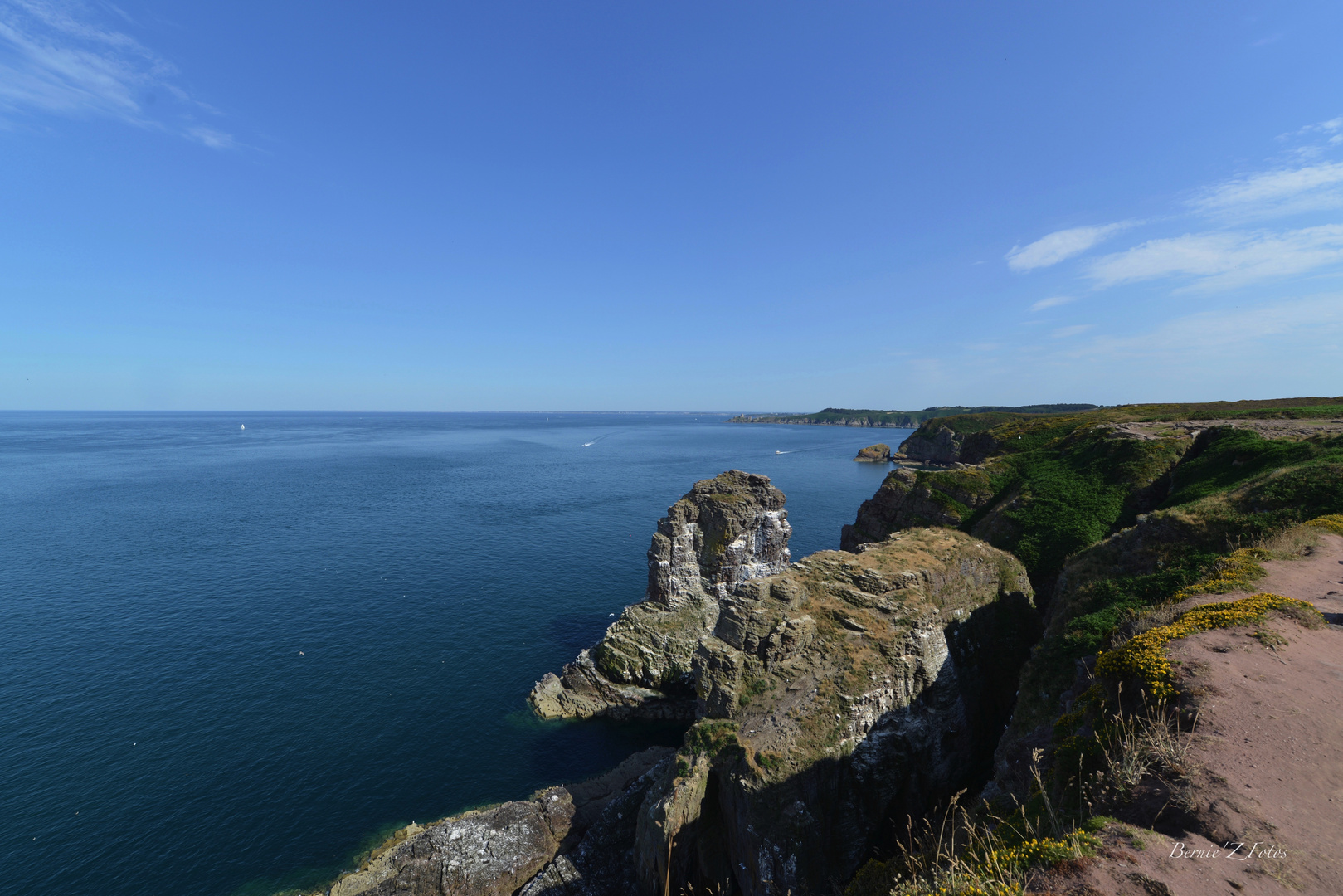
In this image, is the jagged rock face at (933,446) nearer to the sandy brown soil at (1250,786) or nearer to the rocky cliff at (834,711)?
the rocky cliff at (834,711)

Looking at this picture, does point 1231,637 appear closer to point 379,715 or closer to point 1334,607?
point 1334,607

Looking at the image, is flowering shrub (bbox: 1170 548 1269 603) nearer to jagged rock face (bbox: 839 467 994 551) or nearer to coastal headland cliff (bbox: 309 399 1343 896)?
coastal headland cliff (bbox: 309 399 1343 896)

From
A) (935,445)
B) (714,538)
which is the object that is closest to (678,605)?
(714,538)

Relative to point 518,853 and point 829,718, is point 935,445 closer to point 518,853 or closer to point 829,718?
point 829,718

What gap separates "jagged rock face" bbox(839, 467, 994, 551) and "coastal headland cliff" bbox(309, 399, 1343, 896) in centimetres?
1184

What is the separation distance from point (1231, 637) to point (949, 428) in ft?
623

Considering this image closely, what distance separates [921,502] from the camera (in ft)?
195

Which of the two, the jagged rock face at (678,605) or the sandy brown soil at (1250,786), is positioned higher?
the sandy brown soil at (1250,786)

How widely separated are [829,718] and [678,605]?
2564cm

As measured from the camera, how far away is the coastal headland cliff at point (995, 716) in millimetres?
10820

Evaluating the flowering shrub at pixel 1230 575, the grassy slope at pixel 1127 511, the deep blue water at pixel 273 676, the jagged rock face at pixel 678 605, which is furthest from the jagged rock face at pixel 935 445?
the flowering shrub at pixel 1230 575

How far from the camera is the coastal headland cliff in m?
10.8

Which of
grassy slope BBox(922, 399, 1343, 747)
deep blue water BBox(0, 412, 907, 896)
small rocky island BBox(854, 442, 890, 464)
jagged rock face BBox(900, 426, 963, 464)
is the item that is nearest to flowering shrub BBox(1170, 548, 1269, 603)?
grassy slope BBox(922, 399, 1343, 747)

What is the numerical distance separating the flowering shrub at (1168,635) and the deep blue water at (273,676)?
3254 centimetres
